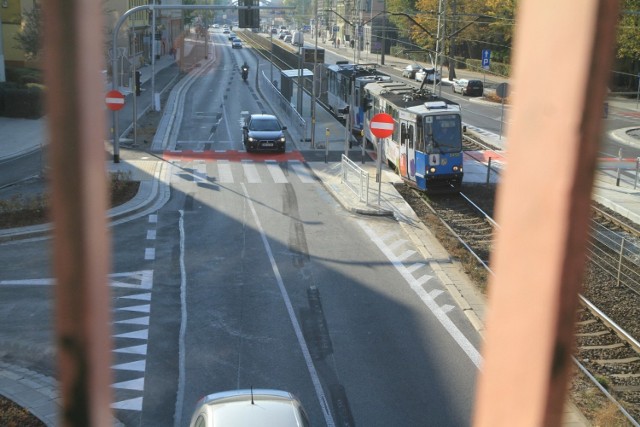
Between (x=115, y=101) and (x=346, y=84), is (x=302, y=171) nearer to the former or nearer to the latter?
(x=115, y=101)

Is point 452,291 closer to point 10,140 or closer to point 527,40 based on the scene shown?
point 527,40

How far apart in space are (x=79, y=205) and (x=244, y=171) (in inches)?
1084

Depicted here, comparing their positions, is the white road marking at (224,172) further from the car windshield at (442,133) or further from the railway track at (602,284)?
the car windshield at (442,133)

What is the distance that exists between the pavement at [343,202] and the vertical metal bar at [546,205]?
834 centimetres

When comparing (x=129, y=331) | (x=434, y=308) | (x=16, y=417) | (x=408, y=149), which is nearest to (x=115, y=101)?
(x=408, y=149)

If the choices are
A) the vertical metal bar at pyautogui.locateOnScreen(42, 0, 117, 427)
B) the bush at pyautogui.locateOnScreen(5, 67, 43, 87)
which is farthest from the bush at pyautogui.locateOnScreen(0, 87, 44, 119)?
the vertical metal bar at pyautogui.locateOnScreen(42, 0, 117, 427)

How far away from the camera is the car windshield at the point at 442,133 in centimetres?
2473

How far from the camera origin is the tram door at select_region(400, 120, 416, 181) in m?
25.5

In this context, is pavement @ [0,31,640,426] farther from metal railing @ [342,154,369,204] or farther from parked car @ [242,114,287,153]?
parked car @ [242,114,287,153]

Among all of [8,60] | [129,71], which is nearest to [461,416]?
[129,71]

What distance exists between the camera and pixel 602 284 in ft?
54.2

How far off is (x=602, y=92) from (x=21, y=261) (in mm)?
17748

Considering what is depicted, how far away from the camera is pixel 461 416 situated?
10.9 metres

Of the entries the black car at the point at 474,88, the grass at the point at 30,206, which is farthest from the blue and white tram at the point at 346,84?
the black car at the point at 474,88
